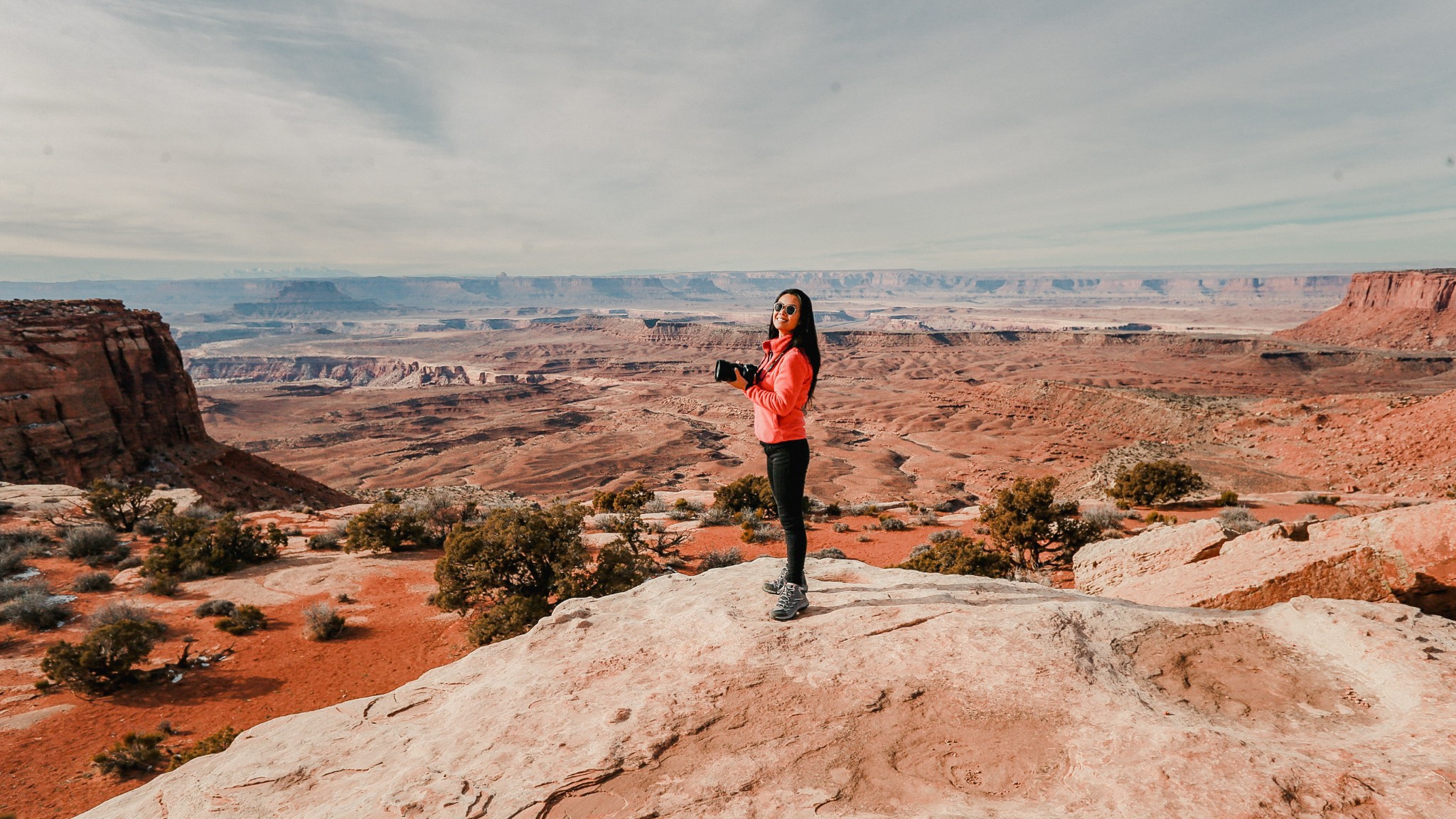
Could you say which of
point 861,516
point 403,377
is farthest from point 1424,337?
point 403,377

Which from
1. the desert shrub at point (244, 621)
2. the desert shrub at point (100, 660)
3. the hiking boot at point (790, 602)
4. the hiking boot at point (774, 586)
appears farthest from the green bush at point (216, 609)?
the hiking boot at point (790, 602)

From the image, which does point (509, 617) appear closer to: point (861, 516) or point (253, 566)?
point (253, 566)

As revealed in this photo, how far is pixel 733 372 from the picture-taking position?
17.1 ft

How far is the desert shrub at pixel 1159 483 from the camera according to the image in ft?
70.6

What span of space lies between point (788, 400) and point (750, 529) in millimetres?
12413

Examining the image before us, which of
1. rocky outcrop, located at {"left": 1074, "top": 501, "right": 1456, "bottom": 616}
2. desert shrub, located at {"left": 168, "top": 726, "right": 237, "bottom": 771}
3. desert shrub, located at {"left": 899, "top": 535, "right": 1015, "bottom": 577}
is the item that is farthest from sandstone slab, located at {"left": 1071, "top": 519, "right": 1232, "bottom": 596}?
desert shrub, located at {"left": 168, "top": 726, "right": 237, "bottom": 771}

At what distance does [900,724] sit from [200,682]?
10.9m

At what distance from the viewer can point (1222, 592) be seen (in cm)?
607

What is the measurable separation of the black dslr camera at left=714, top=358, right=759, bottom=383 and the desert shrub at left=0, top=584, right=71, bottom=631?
43.6 ft

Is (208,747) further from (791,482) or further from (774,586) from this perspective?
(791,482)

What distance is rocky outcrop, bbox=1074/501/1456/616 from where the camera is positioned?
18.0 feet

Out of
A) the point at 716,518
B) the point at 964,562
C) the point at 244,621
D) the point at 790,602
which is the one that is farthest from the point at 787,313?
the point at 716,518

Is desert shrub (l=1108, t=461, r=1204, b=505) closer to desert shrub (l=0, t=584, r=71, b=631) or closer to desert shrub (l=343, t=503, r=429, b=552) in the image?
desert shrub (l=343, t=503, r=429, b=552)

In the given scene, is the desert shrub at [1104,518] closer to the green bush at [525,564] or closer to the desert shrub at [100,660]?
the green bush at [525,564]
